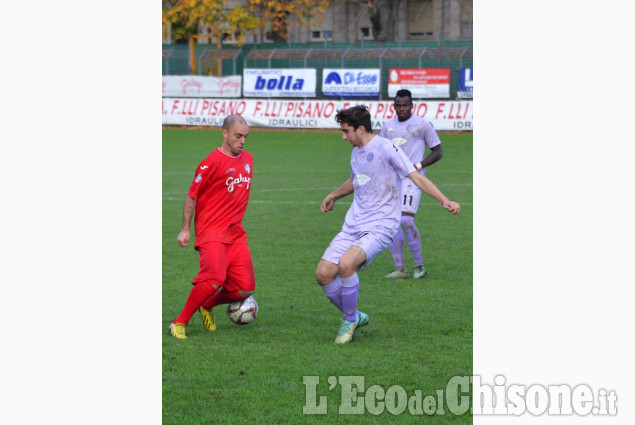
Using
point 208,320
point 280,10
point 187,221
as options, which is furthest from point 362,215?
point 280,10

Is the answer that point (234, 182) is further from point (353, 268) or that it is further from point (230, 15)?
point (230, 15)

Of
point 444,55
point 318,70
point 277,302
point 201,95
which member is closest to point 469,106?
point 444,55

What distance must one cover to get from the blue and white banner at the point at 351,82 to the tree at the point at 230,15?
6.84 meters

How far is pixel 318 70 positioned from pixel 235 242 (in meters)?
31.6

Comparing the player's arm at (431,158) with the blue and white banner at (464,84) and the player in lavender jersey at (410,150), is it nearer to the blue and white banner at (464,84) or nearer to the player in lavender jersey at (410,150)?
the player in lavender jersey at (410,150)

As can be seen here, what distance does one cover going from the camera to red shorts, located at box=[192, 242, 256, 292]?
7.37 metres

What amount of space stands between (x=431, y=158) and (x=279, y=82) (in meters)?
28.3

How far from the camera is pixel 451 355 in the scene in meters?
6.69

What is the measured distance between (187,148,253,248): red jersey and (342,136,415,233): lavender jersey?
915 mm

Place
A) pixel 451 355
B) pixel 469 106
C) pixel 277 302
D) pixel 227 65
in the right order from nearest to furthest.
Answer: pixel 451 355, pixel 277 302, pixel 469 106, pixel 227 65

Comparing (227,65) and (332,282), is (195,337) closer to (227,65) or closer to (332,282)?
(332,282)

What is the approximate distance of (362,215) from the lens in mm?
7340

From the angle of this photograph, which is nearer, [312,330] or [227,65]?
[312,330]

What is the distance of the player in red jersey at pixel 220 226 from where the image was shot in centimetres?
730
